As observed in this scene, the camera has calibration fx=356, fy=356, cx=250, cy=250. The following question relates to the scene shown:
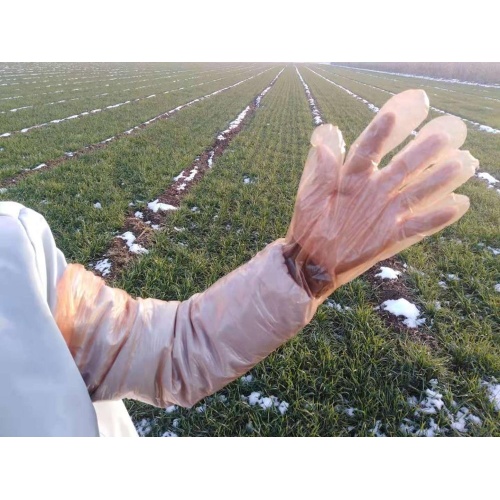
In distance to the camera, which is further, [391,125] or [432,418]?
[432,418]

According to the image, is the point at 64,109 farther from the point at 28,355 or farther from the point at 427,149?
the point at 427,149

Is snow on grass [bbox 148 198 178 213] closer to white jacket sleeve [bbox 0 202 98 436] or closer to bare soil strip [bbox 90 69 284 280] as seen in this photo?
bare soil strip [bbox 90 69 284 280]

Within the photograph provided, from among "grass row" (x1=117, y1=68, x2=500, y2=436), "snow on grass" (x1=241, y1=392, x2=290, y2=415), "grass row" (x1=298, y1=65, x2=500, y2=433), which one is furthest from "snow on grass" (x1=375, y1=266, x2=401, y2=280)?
"snow on grass" (x1=241, y1=392, x2=290, y2=415)

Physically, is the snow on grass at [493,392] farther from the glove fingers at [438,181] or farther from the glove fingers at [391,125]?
the glove fingers at [391,125]

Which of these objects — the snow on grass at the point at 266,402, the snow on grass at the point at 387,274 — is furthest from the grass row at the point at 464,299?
the snow on grass at the point at 266,402

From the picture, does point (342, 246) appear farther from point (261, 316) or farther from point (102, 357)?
point (102, 357)

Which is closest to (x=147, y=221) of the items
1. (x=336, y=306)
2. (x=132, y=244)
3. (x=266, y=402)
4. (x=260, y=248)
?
(x=132, y=244)
